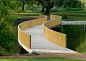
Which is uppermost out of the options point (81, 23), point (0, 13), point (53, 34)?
point (0, 13)

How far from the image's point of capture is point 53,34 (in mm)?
21828

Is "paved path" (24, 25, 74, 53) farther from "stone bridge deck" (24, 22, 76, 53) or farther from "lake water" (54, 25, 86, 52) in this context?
"lake water" (54, 25, 86, 52)

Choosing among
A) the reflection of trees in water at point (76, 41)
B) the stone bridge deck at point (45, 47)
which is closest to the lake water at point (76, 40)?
the reflection of trees in water at point (76, 41)

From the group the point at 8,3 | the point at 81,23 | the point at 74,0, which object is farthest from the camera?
the point at 74,0

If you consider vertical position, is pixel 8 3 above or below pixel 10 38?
above

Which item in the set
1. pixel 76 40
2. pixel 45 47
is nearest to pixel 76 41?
pixel 76 40

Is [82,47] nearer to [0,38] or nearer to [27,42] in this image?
[27,42]

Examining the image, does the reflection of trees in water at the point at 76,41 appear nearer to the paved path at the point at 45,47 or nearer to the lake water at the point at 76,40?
the lake water at the point at 76,40

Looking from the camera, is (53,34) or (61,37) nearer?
(61,37)

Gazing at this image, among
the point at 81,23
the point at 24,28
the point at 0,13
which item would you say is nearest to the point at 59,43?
the point at 0,13

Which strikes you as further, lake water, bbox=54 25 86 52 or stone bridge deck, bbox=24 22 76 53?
lake water, bbox=54 25 86 52

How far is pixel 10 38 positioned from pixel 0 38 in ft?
3.18

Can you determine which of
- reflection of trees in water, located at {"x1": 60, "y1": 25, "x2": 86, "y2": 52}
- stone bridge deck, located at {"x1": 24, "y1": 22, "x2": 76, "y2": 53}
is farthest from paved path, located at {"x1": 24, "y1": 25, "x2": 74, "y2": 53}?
reflection of trees in water, located at {"x1": 60, "y1": 25, "x2": 86, "y2": 52}

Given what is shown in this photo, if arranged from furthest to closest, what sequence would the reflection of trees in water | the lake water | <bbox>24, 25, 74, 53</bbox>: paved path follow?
the lake water, the reflection of trees in water, <bbox>24, 25, 74, 53</bbox>: paved path
